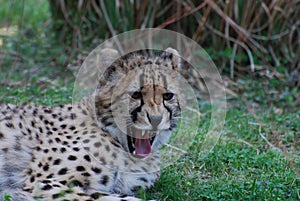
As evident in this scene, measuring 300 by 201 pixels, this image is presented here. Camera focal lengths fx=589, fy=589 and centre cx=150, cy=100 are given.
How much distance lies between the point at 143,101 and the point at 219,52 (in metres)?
3.75

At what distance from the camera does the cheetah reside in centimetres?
354

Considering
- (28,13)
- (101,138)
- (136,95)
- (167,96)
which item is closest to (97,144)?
(101,138)

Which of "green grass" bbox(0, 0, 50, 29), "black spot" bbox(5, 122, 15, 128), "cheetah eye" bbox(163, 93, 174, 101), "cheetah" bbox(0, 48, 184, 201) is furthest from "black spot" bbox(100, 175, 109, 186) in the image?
"green grass" bbox(0, 0, 50, 29)

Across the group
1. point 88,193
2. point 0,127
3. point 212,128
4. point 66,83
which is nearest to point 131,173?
point 88,193

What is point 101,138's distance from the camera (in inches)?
149

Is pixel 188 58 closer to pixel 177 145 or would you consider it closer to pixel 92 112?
pixel 177 145

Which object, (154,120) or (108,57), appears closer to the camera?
(154,120)

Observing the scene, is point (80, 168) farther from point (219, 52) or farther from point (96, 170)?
point (219, 52)

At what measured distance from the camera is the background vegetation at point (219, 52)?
219 inches

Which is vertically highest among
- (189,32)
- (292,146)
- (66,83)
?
(189,32)

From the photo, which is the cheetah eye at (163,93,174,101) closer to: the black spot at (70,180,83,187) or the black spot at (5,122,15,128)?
the black spot at (70,180,83,187)

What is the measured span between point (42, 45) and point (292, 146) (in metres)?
3.90

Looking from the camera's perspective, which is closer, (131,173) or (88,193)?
(88,193)

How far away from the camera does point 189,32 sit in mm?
7375
